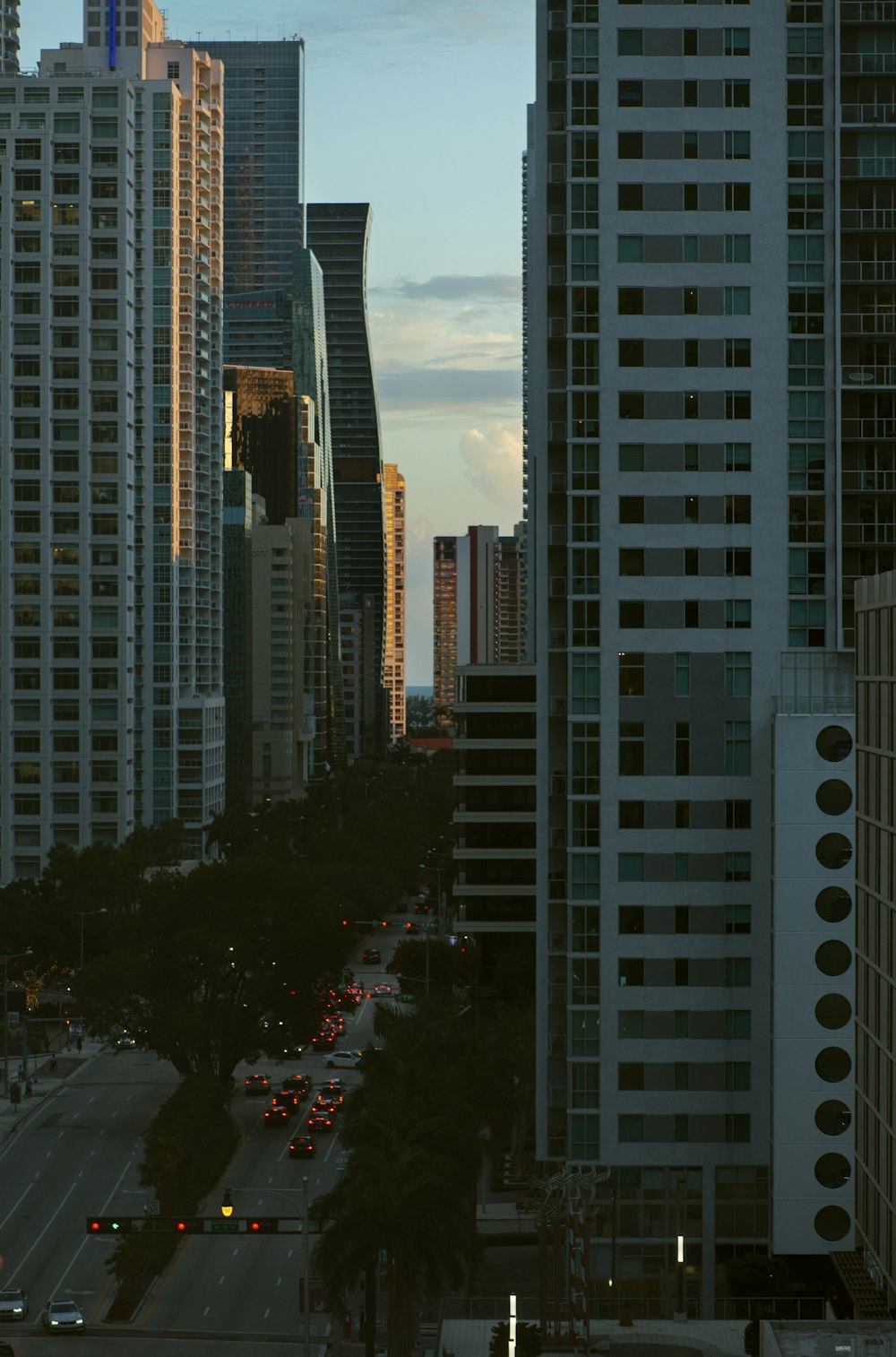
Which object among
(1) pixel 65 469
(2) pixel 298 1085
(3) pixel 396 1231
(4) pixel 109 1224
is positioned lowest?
(2) pixel 298 1085

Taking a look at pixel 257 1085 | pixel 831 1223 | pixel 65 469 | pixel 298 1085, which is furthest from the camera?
pixel 65 469

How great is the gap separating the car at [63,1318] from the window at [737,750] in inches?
1338

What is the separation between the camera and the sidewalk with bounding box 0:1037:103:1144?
11131 cm

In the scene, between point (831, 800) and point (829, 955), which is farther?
point (831, 800)

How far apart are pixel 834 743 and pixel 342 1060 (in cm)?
6275

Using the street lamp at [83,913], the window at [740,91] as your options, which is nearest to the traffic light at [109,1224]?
the window at [740,91]

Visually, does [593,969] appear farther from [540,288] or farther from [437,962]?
[437,962]

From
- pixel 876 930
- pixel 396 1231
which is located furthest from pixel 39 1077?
pixel 876 930

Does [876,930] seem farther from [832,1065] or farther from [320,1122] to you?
[320,1122]

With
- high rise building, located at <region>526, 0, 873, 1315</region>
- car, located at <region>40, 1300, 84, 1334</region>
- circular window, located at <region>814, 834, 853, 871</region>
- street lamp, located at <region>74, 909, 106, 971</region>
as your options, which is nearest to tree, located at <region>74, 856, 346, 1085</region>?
street lamp, located at <region>74, 909, 106, 971</region>

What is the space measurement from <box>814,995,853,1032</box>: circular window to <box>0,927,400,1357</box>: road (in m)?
23.1

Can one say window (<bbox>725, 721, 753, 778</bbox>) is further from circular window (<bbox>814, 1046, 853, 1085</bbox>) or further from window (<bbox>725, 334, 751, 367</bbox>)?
window (<bbox>725, 334, 751, 367</bbox>)

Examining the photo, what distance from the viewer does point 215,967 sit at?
4350 inches

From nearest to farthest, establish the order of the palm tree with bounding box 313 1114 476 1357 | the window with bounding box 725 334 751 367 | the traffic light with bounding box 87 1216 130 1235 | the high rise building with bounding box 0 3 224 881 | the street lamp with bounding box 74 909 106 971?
1. the palm tree with bounding box 313 1114 476 1357
2. the traffic light with bounding box 87 1216 130 1235
3. the window with bounding box 725 334 751 367
4. the street lamp with bounding box 74 909 106 971
5. the high rise building with bounding box 0 3 224 881
